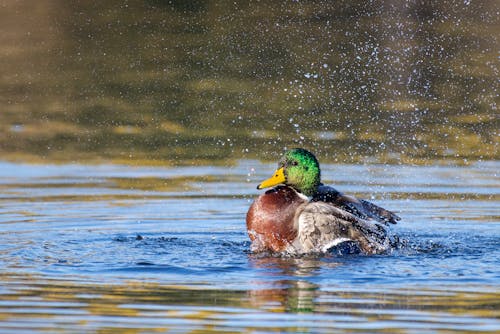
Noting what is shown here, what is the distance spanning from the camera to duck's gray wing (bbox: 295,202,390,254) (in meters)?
9.51

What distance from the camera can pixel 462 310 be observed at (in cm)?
714

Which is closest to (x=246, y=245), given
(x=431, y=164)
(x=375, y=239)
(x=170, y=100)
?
(x=375, y=239)

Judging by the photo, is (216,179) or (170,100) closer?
(216,179)

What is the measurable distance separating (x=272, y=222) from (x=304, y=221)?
27 cm

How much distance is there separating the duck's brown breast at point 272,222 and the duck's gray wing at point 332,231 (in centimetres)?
9

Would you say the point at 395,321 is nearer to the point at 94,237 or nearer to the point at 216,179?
the point at 94,237

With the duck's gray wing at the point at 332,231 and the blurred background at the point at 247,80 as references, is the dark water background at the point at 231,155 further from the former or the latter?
the duck's gray wing at the point at 332,231

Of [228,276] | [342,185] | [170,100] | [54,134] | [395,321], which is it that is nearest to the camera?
[395,321]

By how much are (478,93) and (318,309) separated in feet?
31.9

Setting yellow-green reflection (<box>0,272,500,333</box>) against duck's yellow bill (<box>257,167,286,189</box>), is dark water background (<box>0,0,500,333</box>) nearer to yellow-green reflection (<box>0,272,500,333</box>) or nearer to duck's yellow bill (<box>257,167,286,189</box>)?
yellow-green reflection (<box>0,272,500,333</box>)

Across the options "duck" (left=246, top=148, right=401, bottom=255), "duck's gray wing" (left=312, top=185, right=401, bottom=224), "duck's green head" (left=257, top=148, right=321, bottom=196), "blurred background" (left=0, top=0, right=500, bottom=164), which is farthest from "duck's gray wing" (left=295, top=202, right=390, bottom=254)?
"blurred background" (left=0, top=0, right=500, bottom=164)

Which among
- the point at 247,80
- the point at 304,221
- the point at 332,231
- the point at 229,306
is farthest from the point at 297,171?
the point at 247,80

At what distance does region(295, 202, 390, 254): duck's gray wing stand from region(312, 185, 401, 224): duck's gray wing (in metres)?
0.14

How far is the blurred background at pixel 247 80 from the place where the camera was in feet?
46.1
